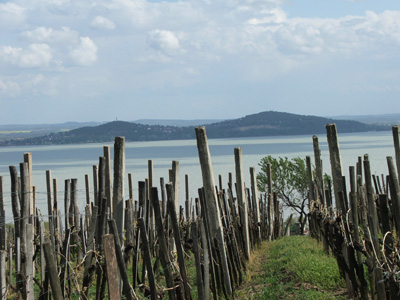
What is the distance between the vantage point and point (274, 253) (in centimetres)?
1141

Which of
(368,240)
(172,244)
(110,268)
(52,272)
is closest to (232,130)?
(172,244)

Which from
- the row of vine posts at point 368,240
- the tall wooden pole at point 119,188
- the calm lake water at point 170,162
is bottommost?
the calm lake water at point 170,162

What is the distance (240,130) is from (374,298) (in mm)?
140026

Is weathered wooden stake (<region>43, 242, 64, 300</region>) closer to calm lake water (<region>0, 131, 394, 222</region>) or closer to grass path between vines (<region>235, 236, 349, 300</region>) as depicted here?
grass path between vines (<region>235, 236, 349, 300</region>)

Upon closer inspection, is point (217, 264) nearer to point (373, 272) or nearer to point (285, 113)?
point (373, 272)

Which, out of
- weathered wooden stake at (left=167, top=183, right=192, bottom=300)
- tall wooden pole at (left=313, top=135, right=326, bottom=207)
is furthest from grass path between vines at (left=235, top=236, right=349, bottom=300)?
weathered wooden stake at (left=167, top=183, right=192, bottom=300)

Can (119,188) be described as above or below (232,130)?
below

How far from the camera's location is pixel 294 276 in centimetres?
887

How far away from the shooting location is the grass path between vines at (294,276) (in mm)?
8039

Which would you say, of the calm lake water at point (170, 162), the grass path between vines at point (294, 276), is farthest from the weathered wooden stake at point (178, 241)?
the calm lake water at point (170, 162)

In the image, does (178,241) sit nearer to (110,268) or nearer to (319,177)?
(110,268)

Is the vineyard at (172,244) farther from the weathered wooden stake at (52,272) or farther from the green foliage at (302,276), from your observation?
the green foliage at (302,276)

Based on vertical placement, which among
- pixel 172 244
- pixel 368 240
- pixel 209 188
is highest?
pixel 209 188

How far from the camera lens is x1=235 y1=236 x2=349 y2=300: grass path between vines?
8039 mm
